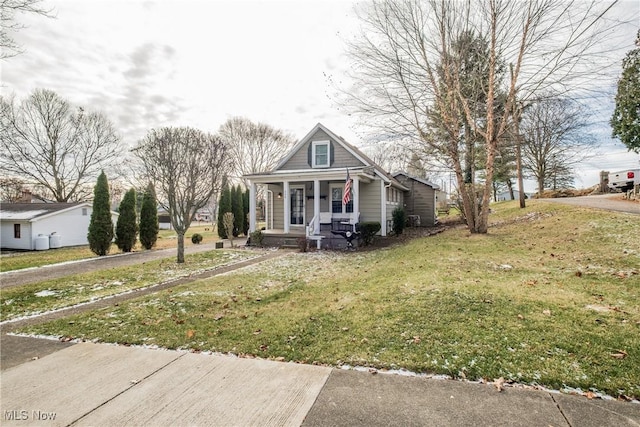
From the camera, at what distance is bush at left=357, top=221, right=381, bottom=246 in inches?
573

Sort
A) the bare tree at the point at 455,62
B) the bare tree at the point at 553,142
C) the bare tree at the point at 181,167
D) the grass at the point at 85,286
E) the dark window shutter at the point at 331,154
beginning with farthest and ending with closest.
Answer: the bare tree at the point at 553,142 → the dark window shutter at the point at 331,154 → the bare tree at the point at 455,62 → the bare tree at the point at 181,167 → the grass at the point at 85,286

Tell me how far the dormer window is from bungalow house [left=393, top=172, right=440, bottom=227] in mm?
8133

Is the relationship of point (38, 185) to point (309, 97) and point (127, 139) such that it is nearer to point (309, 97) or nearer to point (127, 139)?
point (127, 139)

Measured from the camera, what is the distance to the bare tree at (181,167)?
999cm

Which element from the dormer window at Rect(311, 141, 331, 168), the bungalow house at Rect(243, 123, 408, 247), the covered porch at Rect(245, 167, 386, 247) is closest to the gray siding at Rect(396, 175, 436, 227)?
the bungalow house at Rect(243, 123, 408, 247)

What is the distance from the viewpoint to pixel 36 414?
2.62 metres

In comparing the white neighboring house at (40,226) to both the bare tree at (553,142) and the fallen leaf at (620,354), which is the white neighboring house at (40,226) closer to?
the fallen leaf at (620,354)

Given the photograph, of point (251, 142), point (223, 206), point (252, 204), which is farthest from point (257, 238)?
point (251, 142)

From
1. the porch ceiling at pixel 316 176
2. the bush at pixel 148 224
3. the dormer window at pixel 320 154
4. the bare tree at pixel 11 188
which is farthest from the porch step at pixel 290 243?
the bare tree at pixel 11 188

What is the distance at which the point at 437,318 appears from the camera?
4.27 meters

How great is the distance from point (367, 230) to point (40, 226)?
2211 centimetres

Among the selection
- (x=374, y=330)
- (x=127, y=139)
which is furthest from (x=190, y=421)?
(x=127, y=139)

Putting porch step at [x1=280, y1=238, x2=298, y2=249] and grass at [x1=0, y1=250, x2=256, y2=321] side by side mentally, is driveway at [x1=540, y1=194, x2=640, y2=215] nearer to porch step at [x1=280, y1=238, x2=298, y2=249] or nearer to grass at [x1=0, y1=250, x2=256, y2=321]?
porch step at [x1=280, y1=238, x2=298, y2=249]

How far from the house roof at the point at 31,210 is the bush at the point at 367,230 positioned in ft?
70.3
